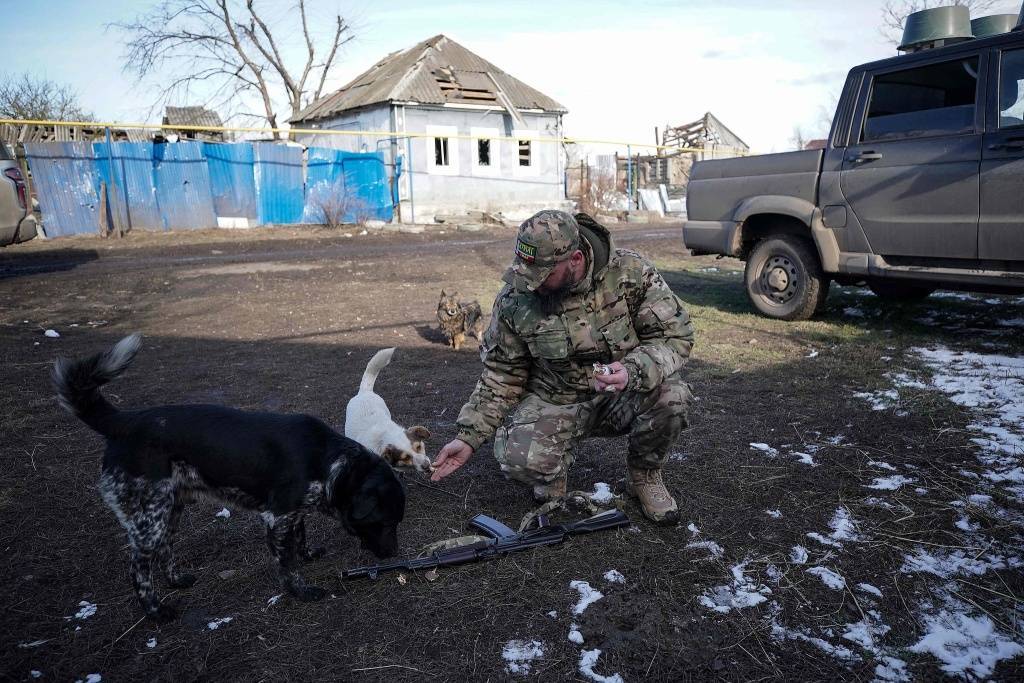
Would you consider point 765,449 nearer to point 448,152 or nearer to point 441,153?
point 441,153

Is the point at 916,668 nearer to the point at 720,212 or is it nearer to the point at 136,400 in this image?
the point at 136,400

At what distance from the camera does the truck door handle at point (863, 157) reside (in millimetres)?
5934

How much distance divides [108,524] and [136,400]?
2037 millimetres

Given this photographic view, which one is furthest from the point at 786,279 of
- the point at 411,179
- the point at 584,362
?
the point at 411,179

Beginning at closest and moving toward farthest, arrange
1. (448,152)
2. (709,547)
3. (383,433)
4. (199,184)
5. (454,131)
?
(709,547)
(383,433)
(199,184)
(448,152)
(454,131)

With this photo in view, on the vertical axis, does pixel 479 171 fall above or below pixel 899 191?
above

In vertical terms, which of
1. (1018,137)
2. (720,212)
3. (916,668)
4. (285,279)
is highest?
(1018,137)

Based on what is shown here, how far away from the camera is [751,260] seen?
24.0 ft

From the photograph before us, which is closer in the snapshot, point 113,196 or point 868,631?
point 868,631

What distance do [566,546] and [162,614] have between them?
1.71 m

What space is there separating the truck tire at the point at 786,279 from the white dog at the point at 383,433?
4.64 meters

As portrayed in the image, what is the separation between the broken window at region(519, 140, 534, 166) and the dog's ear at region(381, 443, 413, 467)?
23806mm

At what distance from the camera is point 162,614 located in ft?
8.70

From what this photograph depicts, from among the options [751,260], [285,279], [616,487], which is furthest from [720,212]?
[285,279]
